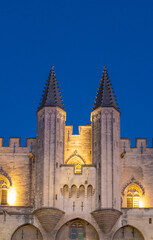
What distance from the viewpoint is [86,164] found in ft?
178

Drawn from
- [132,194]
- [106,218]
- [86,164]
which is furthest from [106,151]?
[106,218]

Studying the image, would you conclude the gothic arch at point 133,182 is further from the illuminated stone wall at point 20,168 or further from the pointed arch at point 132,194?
the illuminated stone wall at point 20,168

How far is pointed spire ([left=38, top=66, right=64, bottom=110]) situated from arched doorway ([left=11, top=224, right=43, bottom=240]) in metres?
8.57

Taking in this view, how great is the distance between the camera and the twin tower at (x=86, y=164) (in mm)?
51938

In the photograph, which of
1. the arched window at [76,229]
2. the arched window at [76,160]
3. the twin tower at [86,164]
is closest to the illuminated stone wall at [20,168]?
the twin tower at [86,164]

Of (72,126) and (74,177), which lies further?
(72,126)

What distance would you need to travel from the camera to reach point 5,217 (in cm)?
5216

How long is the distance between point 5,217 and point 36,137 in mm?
6254

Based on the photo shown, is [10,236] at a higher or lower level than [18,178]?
lower

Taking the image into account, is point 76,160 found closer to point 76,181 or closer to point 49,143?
point 76,181

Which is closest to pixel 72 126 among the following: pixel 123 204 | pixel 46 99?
pixel 46 99

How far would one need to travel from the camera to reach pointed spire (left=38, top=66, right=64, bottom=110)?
54656 millimetres

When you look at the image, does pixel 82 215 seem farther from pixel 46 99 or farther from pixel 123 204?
pixel 46 99

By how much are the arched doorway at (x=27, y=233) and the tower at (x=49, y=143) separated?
67.7 inches
